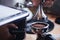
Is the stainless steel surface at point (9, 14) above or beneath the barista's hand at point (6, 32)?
above

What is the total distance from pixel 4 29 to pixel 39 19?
310 mm

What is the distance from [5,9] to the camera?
0.71m

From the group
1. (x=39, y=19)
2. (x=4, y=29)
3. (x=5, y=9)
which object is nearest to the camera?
(x=4, y=29)

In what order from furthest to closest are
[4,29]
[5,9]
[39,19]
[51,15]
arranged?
[51,15] < [39,19] < [5,9] < [4,29]

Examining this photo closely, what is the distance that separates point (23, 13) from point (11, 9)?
0.06m

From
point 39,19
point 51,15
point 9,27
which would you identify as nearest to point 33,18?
point 39,19

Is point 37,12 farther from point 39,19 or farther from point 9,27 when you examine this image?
point 9,27

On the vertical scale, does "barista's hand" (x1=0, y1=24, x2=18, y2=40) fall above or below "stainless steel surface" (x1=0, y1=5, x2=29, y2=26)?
below

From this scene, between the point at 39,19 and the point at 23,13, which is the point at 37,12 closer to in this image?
the point at 39,19

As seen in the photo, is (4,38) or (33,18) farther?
(33,18)

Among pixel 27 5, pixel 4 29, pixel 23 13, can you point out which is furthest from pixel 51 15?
pixel 4 29

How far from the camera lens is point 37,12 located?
2.97 ft

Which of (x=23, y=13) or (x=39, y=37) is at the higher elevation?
(x=23, y=13)

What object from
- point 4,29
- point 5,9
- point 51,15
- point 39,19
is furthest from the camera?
point 51,15
